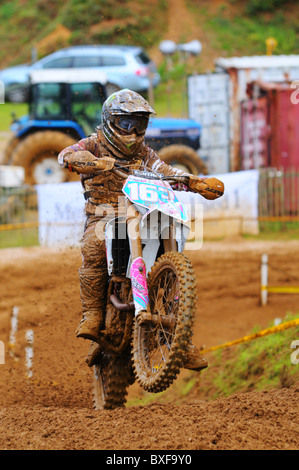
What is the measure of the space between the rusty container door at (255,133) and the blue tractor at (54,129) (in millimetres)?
3293

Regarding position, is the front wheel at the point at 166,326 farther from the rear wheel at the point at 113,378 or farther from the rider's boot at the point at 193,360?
the rear wheel at the point at 113,378

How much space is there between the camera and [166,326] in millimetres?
4773

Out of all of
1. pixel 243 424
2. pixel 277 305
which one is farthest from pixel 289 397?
pixel 277 305

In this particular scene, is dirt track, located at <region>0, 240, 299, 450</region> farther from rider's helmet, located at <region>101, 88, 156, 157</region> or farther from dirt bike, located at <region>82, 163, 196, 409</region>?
rider's helmet, located at <region>101, 88, 156, 157</region>


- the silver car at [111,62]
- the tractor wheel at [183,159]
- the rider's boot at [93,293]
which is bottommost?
the rider's boot at [93,293]

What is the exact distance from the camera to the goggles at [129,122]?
5258mm

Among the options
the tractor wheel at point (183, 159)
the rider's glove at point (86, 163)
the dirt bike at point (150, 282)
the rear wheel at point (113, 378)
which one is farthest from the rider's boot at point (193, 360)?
the tractor wheel at point (183, 159)

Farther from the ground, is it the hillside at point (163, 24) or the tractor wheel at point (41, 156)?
the hillside at point (163, 24)

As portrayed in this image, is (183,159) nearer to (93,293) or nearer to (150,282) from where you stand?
(93,293)

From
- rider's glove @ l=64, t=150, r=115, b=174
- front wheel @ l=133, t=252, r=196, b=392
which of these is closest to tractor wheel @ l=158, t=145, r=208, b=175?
rider's glove @ l=64, t=150, r=115, b=174

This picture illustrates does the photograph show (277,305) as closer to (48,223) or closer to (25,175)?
(48,223)

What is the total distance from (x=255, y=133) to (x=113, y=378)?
45.6ft

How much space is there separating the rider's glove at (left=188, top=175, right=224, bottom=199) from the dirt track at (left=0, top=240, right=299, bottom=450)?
1582 millimetres

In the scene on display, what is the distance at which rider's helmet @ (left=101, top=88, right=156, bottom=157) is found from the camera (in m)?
5.20
